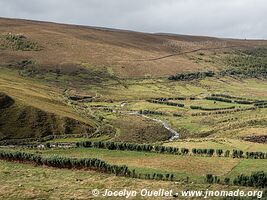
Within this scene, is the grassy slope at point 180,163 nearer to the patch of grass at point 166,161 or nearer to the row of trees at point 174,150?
the patch of grass at point 166,161

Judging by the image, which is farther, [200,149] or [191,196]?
[200,149]

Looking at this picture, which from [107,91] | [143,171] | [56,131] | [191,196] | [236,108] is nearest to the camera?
[191,196]

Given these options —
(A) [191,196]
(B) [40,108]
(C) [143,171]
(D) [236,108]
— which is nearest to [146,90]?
(D) [236,108]

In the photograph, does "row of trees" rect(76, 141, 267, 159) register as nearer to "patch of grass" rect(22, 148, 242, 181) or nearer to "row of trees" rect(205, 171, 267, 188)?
"patch of grass" rect(22, 148, 242, 181)

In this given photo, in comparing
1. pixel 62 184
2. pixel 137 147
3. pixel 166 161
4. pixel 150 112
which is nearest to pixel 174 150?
pixel 137 147

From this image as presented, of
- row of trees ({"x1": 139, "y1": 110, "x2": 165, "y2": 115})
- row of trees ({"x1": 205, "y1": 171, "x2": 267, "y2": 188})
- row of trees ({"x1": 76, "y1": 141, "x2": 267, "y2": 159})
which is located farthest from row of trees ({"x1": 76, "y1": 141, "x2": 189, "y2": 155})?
row of trees ({"x1": 139, "y1": 110, "x2": 165, "y2": 115})

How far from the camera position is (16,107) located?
330 ft

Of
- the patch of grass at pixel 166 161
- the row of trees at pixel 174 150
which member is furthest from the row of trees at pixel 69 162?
the row of trees at pixel 174 150

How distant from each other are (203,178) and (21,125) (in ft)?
165

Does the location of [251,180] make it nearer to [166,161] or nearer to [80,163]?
[166,161]

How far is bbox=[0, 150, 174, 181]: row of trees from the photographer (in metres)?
57.2

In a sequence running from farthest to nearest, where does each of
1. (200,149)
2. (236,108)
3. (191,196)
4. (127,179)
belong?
1. (236,108)
2. (200,149)
3. (127,179)
4. (191,196)

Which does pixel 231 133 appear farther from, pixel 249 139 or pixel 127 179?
pixel 127 179

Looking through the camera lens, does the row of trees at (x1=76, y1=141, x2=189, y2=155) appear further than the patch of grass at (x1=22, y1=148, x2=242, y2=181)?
Yes
